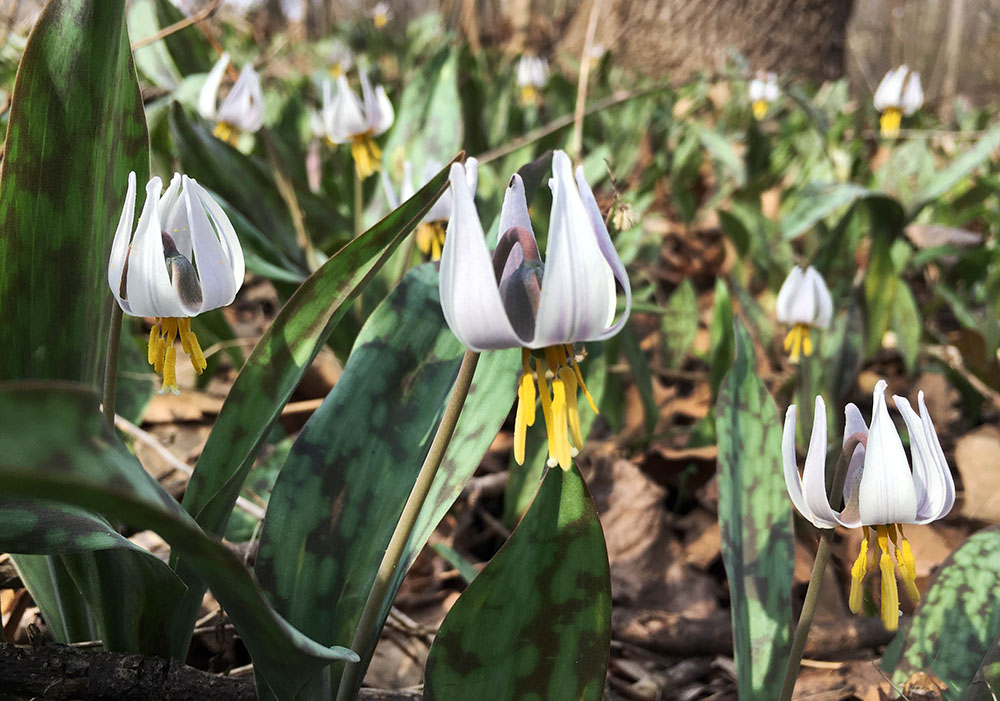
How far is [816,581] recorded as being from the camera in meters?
0.88

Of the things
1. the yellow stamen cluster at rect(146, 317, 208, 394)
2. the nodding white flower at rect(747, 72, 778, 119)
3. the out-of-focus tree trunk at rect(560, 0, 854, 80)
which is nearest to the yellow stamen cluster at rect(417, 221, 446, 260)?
the yellow stamen cluster at rect(146, 317, 208, 394)

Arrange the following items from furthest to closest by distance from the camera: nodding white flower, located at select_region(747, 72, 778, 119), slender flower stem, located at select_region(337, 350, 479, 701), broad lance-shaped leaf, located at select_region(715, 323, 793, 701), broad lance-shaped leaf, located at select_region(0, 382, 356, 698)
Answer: nodding white flower, located at select_region(747, 72, 778, 119) → broad lance-shaped leaf, located at select_region(715, 323, 793, 701) → slender flower stem, located at select_region(337, 350, 479, 701) → broad lance-shaped leaf, located at select_region(0, 382, 356, 698)

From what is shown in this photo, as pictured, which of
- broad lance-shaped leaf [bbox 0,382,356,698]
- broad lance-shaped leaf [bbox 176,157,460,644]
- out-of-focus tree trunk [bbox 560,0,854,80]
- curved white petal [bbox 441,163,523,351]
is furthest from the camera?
out-of-focus tree trunk [bbox 560,0,854,80]

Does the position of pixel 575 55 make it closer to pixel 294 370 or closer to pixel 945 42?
pixel 294 370

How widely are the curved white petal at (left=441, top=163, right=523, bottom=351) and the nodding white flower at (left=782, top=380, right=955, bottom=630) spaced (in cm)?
33

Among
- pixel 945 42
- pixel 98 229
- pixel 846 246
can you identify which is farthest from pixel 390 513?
pixel 945 42

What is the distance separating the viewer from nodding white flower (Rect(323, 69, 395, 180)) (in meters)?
2.02

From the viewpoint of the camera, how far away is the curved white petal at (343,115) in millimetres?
2014

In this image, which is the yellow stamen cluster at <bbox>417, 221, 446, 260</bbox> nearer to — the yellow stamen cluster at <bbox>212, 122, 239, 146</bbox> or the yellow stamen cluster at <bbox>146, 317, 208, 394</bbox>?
the yellow stamen cluster at <bbox>212, 122, 239, 146</bbox>

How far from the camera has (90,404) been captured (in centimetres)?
47

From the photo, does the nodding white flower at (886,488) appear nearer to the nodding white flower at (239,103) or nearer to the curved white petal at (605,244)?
the curved white petal at (605,244)

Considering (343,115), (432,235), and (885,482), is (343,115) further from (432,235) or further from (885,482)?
(885,482)

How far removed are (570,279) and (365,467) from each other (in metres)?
0.37

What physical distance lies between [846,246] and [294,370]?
1.86m
